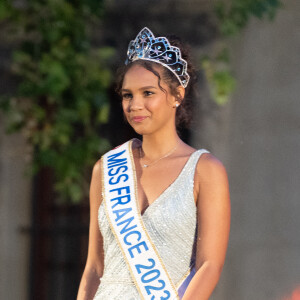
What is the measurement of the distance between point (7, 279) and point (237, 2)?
9.98 feet

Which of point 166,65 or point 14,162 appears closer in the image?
point 166,65

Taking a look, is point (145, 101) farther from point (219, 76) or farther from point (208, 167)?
point (219, 76)

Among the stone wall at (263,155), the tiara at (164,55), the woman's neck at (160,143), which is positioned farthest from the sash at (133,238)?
the stone wall at (263,155)

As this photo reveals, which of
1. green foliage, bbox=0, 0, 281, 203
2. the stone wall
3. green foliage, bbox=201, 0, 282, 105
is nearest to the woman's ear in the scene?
green foliage, bbox=0, 0, 281, 203

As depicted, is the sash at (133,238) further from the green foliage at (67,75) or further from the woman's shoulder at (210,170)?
the green foliage at (67,75)

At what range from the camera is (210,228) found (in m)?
2.43

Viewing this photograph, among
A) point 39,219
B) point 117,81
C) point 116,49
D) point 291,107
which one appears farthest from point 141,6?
point 117,81

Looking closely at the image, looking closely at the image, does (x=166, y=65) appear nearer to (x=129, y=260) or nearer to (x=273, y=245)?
(x=129, y=260)

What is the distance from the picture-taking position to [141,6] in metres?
6.59

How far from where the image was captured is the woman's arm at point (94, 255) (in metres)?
2.66

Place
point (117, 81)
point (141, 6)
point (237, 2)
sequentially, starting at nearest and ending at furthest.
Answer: point (117, 81) < point (237, 2) < point (141, 6)

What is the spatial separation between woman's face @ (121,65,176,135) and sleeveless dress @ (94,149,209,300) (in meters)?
Answer: 0.17

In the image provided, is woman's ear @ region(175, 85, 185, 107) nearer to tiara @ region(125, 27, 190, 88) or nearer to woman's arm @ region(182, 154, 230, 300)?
tiara @ region(125, 27, 190, 88)

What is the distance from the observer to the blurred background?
5.95m
